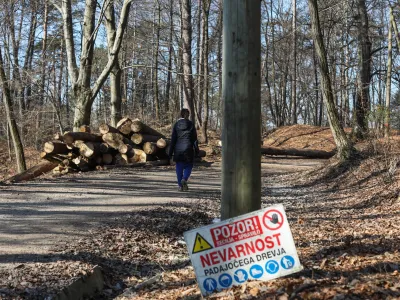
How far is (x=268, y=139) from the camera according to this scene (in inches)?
1089

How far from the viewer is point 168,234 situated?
6418 millimetres

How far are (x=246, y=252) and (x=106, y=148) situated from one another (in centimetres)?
1216

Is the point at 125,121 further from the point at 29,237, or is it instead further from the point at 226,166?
the point at 226,166

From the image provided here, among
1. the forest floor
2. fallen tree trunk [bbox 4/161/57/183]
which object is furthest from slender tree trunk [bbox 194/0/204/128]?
the forest floor

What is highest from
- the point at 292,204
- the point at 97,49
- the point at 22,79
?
the point at 97,49

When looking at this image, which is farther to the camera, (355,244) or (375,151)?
(375,151)

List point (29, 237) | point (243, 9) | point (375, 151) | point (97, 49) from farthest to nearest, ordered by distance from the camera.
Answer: point (97, 49), point (375, 151), point (29, 237), point (243, 9)

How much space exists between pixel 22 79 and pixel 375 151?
13.4 meters

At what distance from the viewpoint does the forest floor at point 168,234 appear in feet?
12.3

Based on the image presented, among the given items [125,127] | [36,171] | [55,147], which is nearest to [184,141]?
[55,147]

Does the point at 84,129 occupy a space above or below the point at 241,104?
above

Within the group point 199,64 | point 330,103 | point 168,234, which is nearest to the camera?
point 168,234

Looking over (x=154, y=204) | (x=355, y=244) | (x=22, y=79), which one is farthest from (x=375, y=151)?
(x=22, y=79)

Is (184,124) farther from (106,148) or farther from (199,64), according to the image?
(199,64)
